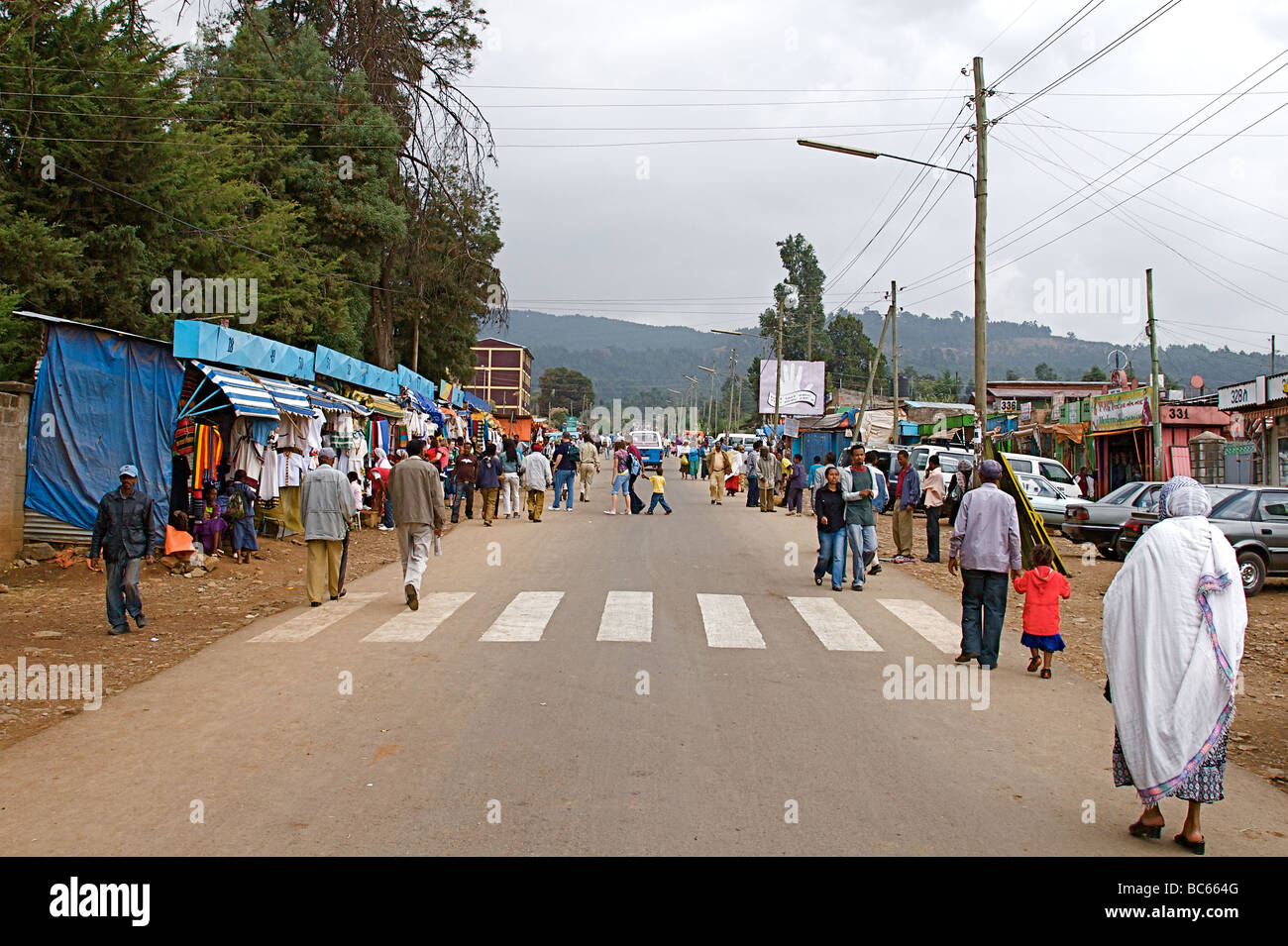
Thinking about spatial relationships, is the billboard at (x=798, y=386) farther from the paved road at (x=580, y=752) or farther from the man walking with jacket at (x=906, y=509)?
the paved road at (x=580, y=752)

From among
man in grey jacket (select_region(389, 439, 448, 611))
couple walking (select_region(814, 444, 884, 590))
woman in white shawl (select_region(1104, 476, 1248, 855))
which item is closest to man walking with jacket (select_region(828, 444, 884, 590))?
couple walking (select_region(814, 444, 884, 590))

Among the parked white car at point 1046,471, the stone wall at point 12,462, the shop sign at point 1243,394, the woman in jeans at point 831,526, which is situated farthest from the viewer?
the shop sign at point 1243,394

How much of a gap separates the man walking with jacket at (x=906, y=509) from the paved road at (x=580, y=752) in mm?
6698

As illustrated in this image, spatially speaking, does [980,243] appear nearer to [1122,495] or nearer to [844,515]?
[1122,495]

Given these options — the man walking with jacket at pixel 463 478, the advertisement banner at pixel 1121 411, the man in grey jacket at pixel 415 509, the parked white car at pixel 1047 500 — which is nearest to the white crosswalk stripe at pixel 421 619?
the man in grey jacket at pixel 415 509

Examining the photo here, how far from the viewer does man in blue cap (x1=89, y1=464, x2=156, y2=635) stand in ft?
33.9

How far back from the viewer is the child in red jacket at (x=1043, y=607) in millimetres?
8867

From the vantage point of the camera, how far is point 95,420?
14258mm

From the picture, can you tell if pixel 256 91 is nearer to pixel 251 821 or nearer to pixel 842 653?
pixel 842 653

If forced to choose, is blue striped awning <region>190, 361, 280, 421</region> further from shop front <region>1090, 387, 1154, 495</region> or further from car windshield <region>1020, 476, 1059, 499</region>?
shop front <region>1090, 387, 1154, 495</region>

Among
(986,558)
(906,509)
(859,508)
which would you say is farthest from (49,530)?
(906,509)

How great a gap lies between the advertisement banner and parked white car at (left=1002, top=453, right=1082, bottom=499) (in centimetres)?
404

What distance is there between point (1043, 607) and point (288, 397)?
12.5 meters
